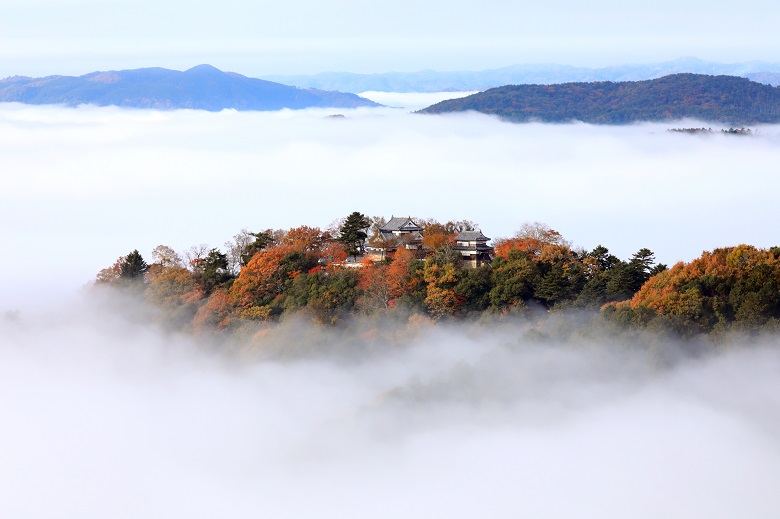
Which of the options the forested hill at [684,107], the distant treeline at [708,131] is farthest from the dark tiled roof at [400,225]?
the forested hill at [684,107]

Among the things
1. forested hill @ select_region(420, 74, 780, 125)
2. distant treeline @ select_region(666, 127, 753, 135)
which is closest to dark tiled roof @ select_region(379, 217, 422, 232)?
distant treeline @ select_region(666, 127, 753, 135)

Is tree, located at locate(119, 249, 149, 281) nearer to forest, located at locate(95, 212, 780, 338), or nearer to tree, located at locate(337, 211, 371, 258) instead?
forest, located at locate(95, 212, 780, 338)

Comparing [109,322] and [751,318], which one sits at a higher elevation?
[751,318]

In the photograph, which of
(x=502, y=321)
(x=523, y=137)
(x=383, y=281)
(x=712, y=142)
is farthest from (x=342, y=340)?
(x=523, y=137)

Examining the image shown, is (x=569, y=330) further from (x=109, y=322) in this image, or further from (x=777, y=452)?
(x=109, y=322)

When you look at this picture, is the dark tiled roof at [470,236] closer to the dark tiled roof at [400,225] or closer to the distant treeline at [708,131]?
the dark tiled roof at [400,225]


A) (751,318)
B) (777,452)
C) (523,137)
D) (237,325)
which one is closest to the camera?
(777,452)
